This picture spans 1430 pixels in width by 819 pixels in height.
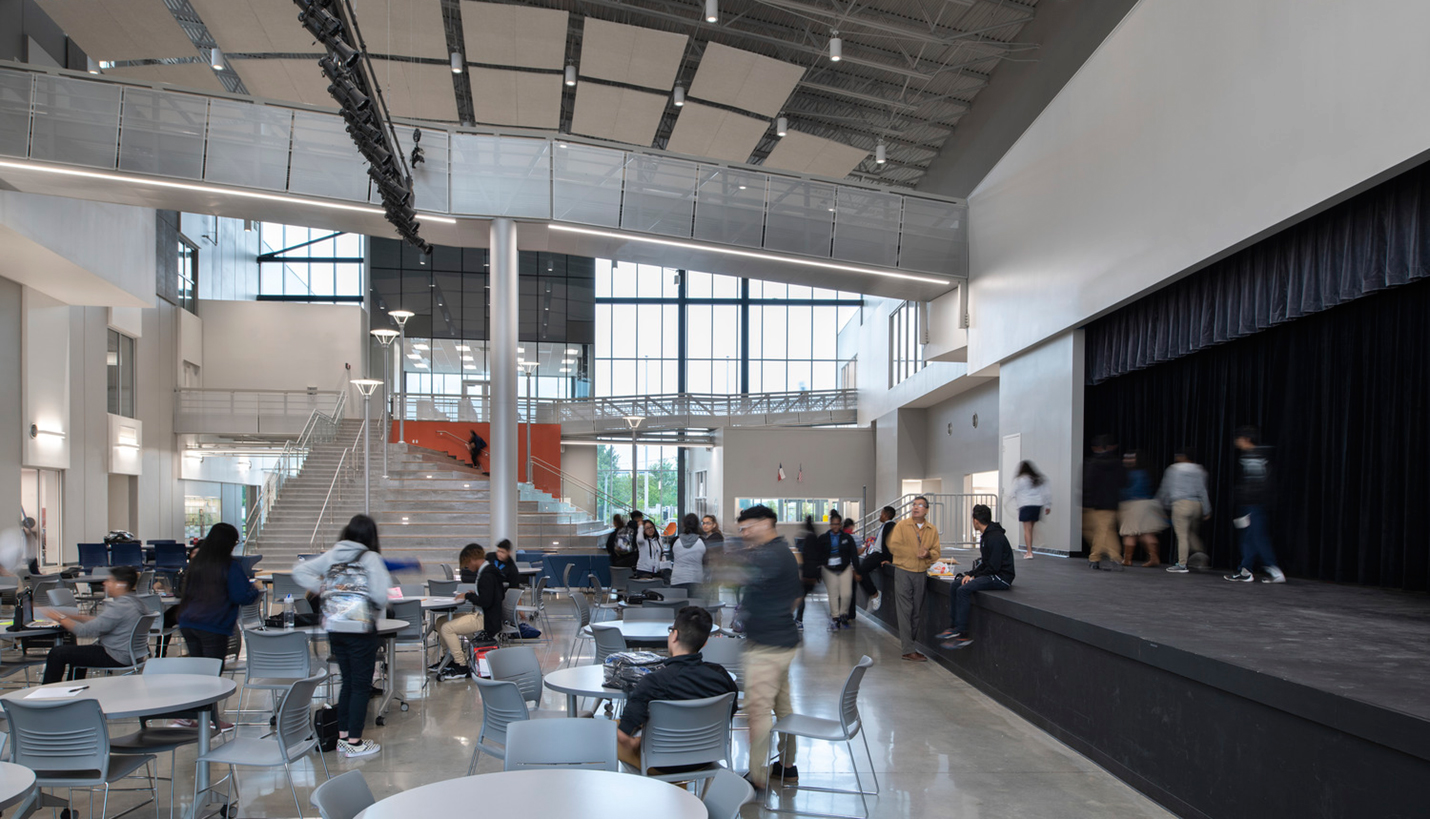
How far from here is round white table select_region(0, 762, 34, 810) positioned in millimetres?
2815

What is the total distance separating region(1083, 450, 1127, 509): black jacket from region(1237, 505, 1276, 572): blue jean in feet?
7.10

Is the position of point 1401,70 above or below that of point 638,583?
above

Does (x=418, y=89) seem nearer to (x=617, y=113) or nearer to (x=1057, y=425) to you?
(x=617, y=113)

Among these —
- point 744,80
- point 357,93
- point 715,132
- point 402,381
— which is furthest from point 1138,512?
point 402,381

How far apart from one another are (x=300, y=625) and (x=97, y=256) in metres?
11.2

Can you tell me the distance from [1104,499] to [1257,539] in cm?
244

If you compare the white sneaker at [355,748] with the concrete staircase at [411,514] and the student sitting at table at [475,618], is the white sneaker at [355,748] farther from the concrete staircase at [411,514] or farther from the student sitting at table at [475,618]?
the concrete staircase at [411,514]

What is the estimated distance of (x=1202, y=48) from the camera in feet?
25.5

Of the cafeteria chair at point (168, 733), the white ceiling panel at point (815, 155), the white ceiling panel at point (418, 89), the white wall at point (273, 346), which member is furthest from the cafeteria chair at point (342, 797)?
the white wall at point (273, 346)

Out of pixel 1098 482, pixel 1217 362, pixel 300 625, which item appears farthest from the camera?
pixel 1098 482

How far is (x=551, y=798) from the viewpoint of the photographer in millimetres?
2881

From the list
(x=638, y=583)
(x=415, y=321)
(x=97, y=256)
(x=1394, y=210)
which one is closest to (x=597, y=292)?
(x=415, y=321)

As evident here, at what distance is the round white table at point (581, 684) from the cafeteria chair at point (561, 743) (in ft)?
2.65

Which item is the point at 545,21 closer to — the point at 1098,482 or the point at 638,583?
the point at 638,583
